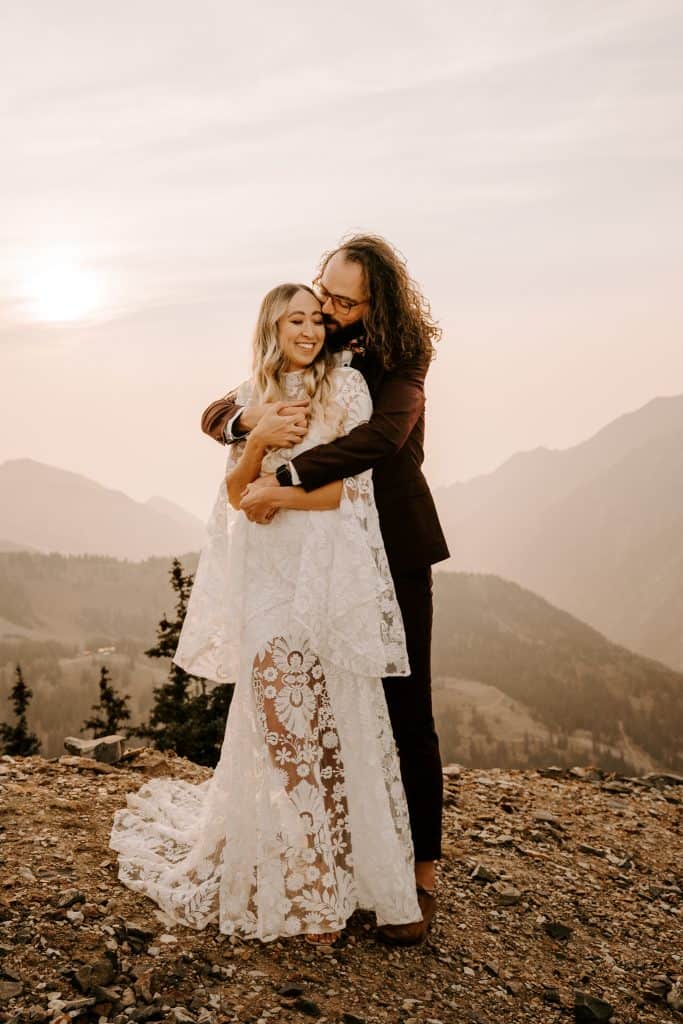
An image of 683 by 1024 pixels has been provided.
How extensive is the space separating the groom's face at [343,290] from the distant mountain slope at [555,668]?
9806cm

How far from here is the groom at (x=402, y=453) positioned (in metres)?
4.01

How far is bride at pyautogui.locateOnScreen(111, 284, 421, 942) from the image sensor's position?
3.82 metres

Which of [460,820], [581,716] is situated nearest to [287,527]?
[460,820]

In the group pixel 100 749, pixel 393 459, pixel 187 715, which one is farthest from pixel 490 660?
pixel 393 459

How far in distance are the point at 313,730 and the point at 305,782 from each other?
9.9 inches

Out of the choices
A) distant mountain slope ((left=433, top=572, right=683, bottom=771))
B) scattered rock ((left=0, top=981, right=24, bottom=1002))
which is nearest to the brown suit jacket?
scattered rock ((left=0, top=981, right=24, bottom=1002))

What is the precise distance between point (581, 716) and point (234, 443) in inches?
4293

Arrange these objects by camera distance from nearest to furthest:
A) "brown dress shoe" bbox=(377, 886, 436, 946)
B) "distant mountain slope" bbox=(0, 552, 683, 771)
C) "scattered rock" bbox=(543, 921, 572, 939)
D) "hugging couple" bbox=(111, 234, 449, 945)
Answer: "hugging couple" bbox=(111, 234, 449, 945) → "brown dress shoe" bbox=(377, 886, 436, 946) → "scattered rock" bbox=(543, 921, 572, 939) → "distant mountain slope" bbox=(0, 552, 683, 771)

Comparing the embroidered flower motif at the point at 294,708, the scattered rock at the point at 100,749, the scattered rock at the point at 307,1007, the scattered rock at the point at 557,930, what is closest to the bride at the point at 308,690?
the embroidered flower motif at the point at 294,708

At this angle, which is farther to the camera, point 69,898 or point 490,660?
point 490,660

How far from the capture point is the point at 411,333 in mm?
4039

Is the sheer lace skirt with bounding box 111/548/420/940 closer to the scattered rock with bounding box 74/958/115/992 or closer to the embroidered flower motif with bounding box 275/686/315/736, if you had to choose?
the embroidered flower motif with bounding box 275/686/315/736

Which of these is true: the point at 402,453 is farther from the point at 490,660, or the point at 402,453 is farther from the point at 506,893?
the point at 490,660

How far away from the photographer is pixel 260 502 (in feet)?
12.4
